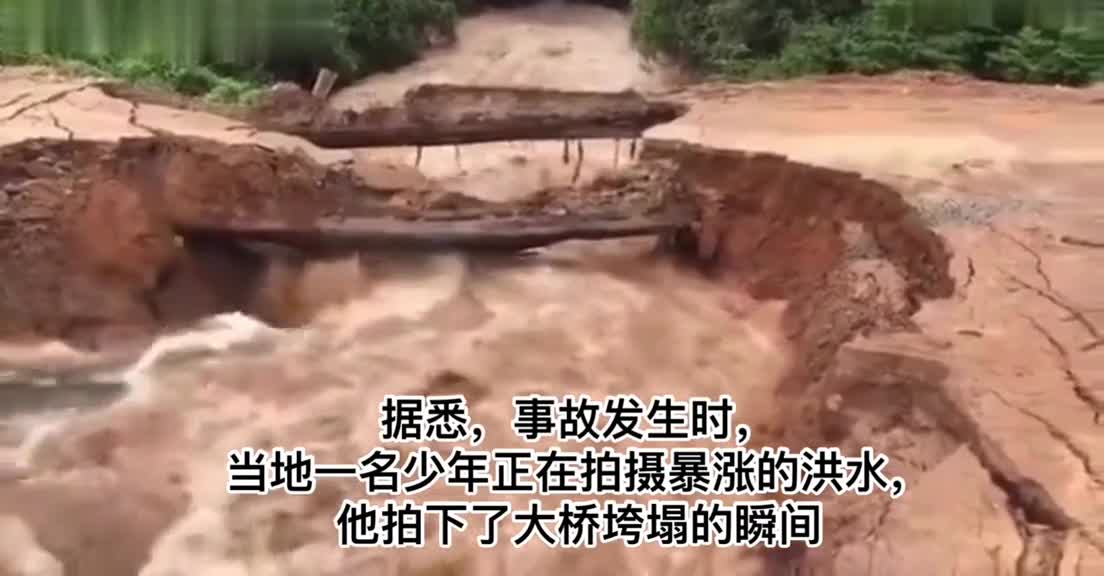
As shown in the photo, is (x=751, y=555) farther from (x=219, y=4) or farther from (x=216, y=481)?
(x=219, y=4)

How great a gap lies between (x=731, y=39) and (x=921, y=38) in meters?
0.73

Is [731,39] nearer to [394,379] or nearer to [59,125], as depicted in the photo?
[59,125]

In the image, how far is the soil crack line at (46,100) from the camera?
2918 mm

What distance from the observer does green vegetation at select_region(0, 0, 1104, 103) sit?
3615 millimetres

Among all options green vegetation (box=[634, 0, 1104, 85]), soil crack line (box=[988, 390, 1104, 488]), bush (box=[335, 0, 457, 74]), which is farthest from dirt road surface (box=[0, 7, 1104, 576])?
bush (box=[335, 0, 457, 74])

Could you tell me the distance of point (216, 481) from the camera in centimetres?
203

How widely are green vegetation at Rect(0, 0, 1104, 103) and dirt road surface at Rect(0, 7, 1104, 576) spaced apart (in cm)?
39

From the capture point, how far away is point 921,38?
3732 mm

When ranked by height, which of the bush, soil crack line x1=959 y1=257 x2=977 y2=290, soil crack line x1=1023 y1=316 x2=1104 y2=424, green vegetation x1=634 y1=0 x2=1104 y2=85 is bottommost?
the bush

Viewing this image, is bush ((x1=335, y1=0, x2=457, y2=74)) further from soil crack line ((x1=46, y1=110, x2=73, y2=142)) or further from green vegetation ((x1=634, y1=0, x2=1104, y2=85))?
soil crack line ((x1=46, y1=110, x2=73, y2=142))

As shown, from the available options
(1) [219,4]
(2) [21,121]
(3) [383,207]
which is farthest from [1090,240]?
(1) [219,4]

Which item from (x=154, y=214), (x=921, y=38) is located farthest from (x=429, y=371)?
(x=921, y=38)

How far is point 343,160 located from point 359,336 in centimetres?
64

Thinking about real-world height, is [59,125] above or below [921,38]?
below
